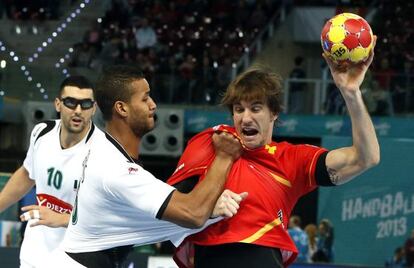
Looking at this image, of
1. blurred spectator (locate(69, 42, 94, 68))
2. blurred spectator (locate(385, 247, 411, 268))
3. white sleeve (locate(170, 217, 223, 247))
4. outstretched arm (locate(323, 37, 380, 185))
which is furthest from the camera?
blurred spectator (locate(69, 42, 94, 68))

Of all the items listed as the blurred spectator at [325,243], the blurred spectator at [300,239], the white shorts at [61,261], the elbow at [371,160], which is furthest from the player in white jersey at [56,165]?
the blurred spectator at [325,243]

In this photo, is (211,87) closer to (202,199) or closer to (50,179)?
(50,179)

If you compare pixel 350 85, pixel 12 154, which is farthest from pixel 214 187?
pixel 12 154

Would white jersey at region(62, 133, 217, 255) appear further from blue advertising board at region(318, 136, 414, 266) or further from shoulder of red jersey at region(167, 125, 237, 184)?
blue advertising board at region(318, 136, 414, 266)

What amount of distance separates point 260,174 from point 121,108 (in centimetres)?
84

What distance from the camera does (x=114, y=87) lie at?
5.65 m

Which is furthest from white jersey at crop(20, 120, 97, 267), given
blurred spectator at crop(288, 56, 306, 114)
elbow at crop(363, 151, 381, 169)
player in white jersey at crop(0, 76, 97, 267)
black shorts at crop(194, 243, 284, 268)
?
blurred spectator at crop(288, 56, 306, 114)

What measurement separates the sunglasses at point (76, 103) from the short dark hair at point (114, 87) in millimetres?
2348

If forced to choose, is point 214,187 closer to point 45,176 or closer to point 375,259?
point 45,176

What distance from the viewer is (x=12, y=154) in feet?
51.2

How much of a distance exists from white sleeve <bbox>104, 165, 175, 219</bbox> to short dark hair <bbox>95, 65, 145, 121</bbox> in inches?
18.9

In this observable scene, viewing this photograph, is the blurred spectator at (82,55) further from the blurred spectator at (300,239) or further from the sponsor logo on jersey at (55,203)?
the sponsor logo on jersey at (55,203)

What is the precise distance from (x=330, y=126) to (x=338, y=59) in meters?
12.0

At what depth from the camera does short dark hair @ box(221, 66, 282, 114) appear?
→ 215 inches
